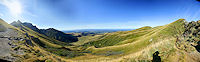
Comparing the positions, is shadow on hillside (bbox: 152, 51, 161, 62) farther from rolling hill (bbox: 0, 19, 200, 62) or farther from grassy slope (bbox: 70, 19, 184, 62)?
grassy slope (bbox: 70, 19, 184, 62)

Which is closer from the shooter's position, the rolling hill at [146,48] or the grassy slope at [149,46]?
the rolling hill at [146,48]

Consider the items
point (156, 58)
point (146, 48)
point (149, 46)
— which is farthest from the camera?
point (149, 46)

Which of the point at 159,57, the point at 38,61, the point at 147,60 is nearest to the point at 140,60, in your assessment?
the point at 147,60

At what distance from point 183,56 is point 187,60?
47.9 inches

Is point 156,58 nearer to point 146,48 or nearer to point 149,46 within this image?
point 146,48

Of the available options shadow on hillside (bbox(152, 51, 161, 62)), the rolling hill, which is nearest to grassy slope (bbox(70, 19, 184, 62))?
the rolling hill

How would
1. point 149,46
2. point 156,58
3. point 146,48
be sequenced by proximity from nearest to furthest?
point 156,58, point 146,48, point 149,46

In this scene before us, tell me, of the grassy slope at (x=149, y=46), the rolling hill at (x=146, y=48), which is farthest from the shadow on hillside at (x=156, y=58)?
the grassy slope at (x=149, y=46)

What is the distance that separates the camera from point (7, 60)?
37.8 feet

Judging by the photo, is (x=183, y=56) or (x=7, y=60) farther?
(x=183, y=56)

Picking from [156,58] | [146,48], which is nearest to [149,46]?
[146,48]

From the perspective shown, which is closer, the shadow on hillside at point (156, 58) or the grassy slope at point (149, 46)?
the shadow on hillside at point (156, 58)

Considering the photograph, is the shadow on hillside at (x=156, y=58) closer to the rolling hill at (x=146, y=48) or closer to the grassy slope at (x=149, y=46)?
the rolling hill at (x=146, y=48)

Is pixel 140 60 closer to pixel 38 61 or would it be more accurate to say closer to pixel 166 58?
pixel 166 58
